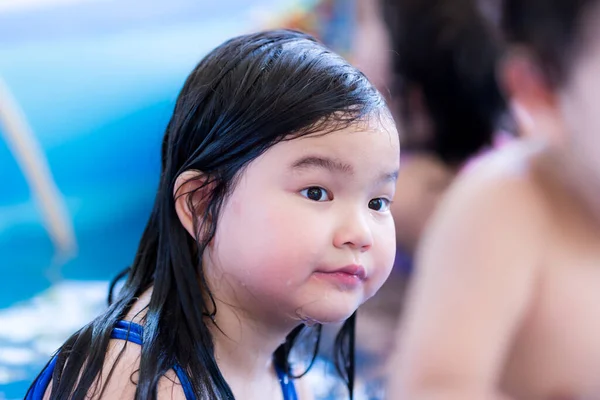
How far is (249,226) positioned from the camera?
0.70m

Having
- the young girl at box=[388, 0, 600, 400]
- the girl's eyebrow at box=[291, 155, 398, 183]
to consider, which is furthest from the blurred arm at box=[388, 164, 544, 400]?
the girl's eyebrow at box=[291, 155, 398, 183]

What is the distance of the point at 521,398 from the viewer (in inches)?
39.1

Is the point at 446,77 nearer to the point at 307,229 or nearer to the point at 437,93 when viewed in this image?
the point at 437,93

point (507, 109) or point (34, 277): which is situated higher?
point (507, 109)

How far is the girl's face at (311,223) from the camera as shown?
685mm

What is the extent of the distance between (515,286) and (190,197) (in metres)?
0.40

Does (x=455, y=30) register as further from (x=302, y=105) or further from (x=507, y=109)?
(x=302, y=105)

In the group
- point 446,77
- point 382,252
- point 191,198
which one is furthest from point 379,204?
point 446,77

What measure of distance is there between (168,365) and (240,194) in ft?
0.55

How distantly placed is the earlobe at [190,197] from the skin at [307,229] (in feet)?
0.12

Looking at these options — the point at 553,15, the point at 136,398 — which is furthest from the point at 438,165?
the point at 136,398

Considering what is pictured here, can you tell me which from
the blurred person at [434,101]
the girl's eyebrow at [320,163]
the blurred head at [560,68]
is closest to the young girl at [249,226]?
the girl's eyebrow at [320,163]

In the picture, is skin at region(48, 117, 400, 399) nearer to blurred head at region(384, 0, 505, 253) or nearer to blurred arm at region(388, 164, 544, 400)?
blurred arm at region(388, 164, 544, 400)

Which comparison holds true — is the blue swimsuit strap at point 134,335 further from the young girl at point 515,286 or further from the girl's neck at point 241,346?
the young girl at point 515,286
